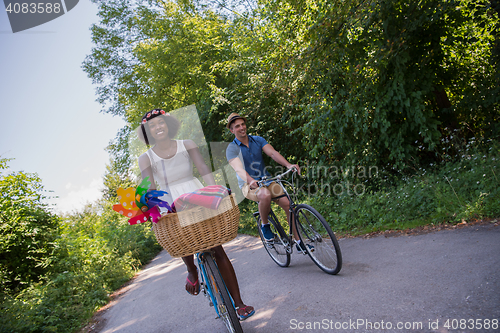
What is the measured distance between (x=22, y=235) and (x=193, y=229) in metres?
6.37

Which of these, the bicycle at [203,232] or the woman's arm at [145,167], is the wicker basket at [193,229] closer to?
the bicycle at [203,232]

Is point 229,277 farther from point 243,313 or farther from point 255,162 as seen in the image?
point 255,162

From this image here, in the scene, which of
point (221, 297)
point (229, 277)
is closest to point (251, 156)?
point (229, 277)

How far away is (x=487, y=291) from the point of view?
273 cm

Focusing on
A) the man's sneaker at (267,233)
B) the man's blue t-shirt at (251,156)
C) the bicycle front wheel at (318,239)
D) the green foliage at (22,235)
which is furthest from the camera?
the green foliage at (22,235)

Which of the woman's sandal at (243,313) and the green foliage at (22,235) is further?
the green foliage at (22,235)

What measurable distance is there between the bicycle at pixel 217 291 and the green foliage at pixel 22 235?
17.4ft

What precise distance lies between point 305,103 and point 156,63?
922 cm

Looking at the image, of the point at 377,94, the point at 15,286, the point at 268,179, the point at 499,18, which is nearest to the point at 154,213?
the point at 268,179

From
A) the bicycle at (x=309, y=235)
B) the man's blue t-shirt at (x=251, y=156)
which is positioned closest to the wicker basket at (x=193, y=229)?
the bicycle at (x=309, y=235)

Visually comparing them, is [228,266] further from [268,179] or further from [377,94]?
[377,94]

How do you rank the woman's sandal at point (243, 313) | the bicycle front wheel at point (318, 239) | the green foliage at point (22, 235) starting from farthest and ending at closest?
the green foliage at point (22, 235) < the bicycle front wheel at point (318, 239) < the woman's sandal at point (243, 313)

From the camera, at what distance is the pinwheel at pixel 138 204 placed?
2627 mm

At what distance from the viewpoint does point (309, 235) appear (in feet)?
14.2
